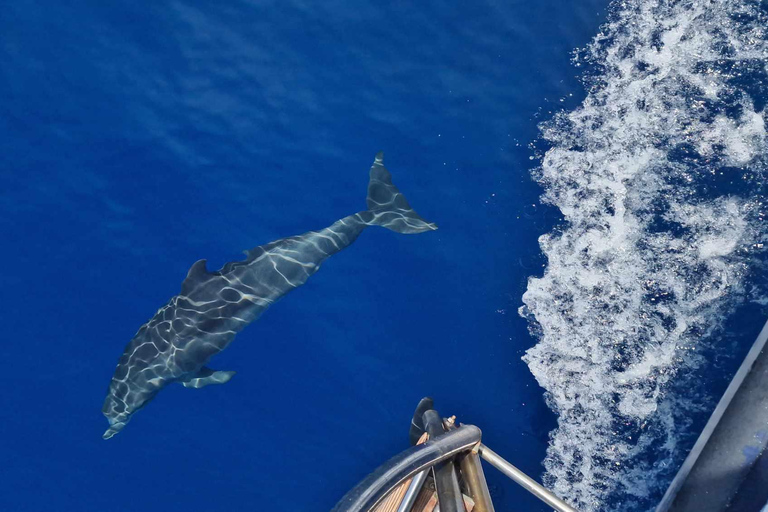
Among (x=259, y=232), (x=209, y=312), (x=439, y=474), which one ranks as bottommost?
(x=439, y=474)

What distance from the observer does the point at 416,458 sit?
380 centimetres

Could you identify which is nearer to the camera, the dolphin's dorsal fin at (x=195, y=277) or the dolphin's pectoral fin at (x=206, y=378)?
the dolphin's dorsal fin at (x=195, y=277)

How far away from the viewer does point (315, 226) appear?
9.40 metres

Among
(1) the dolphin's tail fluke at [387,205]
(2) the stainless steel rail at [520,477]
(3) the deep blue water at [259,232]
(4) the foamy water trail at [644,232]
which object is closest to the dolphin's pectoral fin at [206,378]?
(3) the deep blue water at [259,232]

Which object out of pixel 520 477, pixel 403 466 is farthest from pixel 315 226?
pixel 403 466

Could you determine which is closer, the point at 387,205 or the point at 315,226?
the point at 387,205

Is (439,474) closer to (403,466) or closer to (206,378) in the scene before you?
(403,466)

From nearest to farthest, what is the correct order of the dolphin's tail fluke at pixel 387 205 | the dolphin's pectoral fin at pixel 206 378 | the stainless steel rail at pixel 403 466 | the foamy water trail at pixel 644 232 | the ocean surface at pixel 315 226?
the stainless steel rail at pixel 403 466, the foamy water trail at pixel 644 232, the dolphin's pectoral fin at pixel 206 378, the dolphin's tail fluke at pixel 387 205, the ocean surface at pixel 315 226

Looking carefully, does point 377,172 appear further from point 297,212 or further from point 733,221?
point 733,221

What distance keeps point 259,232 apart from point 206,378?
95.6 inches

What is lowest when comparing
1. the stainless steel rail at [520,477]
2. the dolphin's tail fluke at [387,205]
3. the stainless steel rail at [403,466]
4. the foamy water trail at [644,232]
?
the stainless steel rail at [520,477]

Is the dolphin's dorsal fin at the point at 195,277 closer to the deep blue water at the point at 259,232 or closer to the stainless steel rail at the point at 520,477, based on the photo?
the deep blue water at the point at 259,232

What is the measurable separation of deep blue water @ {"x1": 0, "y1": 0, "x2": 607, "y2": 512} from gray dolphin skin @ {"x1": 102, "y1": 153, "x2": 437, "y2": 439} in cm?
61

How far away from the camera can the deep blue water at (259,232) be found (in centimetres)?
930
